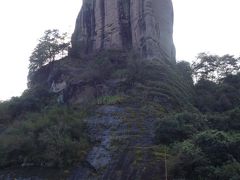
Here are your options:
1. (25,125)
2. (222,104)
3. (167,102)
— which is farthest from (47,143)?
(222,104)

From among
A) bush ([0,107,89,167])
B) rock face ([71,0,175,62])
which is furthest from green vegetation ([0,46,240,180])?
rock face ([71,0,175,62])

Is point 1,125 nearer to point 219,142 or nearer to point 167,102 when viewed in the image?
point 167,102

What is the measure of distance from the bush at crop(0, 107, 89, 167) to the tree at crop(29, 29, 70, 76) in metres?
18.8

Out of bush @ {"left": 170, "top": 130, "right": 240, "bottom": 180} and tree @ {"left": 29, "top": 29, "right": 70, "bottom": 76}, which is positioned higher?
tree @ {"left": 29, "top": 29, "right": 70, "bottom": 76}

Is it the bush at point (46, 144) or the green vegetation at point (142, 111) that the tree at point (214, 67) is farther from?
the bush at point (46, 144)

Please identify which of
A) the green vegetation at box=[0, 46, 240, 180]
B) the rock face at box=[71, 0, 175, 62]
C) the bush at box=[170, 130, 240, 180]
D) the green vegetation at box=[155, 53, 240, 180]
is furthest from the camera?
the rock face at box=[71, 0, 175, 62]

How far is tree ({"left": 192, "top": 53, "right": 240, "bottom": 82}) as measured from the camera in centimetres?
5334

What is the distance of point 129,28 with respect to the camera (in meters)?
48.4

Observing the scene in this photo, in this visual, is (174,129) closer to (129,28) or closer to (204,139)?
(204,139)

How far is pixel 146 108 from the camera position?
115 ft

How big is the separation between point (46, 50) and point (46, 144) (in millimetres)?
23851

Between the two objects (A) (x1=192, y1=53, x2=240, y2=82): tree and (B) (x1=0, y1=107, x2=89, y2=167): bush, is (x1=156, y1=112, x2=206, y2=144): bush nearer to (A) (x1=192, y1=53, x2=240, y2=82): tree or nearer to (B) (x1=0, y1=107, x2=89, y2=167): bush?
(B) (x1=0, y1=107, x2=89, y2=167): bush

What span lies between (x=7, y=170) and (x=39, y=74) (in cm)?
2359

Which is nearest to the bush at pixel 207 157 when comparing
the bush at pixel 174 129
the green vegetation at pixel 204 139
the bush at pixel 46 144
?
the green vegetation at pixel 204 139
